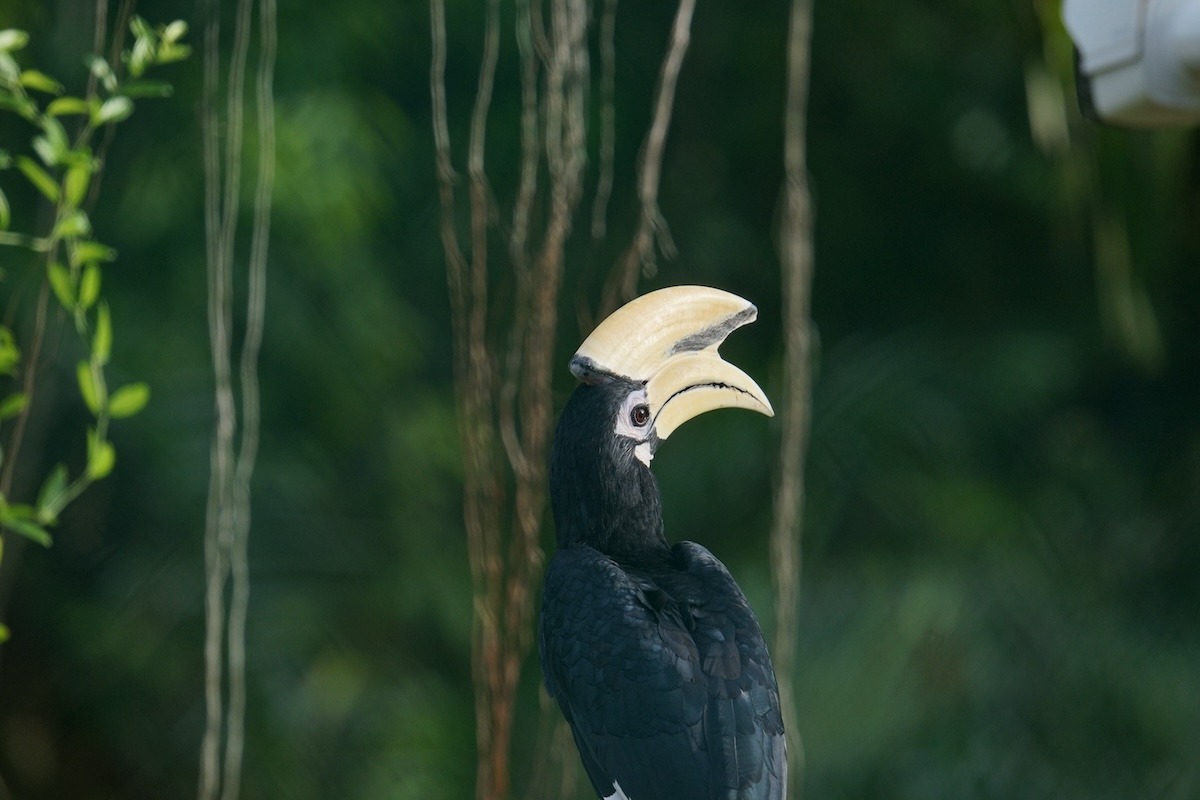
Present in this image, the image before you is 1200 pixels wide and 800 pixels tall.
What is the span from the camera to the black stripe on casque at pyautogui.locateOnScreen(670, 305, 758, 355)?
99 cm

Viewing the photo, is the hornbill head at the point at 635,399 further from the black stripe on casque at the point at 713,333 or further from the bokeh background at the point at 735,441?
the bokeh background at the point at 735,441

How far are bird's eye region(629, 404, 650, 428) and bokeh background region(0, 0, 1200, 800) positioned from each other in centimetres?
122

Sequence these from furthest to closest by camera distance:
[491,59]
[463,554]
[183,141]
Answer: [463,554] < [183,141] < [491,59]

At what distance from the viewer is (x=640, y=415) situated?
105 centimetres

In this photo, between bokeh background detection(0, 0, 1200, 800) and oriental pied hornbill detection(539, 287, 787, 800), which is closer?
oriental pied hornbill detection(539, 287, 787, 800)

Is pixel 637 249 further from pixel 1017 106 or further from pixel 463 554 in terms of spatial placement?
pixel 1017 106

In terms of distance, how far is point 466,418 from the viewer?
146 centimetres

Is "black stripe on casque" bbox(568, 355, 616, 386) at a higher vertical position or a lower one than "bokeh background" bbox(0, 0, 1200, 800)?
higher

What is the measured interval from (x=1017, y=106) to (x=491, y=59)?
133 centimetres

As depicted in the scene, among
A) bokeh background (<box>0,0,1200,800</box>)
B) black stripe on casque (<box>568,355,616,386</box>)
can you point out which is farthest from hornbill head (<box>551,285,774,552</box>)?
bokeh background (<box>0,0,1200,800</box>)

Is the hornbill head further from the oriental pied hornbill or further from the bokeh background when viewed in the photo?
the bokeh background

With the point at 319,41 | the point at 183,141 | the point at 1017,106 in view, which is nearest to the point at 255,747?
the point at 183,141

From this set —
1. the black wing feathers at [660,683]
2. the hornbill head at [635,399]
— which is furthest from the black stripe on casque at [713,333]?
the black wing feathers at [660,683]

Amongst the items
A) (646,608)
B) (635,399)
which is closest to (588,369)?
(635,399)
